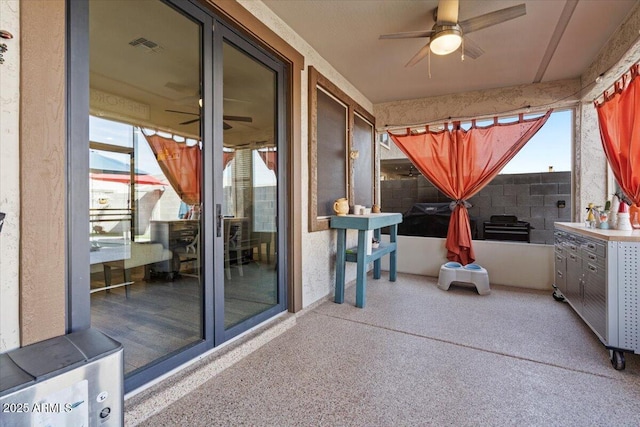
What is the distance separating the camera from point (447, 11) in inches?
89.0

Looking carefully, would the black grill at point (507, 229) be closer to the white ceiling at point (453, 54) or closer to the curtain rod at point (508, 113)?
the curtain rod at point (508, 113)

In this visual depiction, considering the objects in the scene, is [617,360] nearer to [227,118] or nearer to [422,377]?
[422,377]

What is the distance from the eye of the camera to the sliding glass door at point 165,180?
5.35 feet

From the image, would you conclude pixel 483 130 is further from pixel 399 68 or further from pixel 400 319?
pixel 400 319

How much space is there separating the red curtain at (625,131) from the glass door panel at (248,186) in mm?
3409

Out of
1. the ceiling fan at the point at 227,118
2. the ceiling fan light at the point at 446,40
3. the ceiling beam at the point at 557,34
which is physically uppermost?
the ceiling beam at the point at 557,34

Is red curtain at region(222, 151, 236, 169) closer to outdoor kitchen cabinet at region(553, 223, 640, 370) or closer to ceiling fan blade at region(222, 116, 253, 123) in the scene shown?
ceiling fan blade at region(222, 116, 253, 123)

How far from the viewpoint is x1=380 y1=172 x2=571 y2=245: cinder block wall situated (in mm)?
4074

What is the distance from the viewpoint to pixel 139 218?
1.93 m

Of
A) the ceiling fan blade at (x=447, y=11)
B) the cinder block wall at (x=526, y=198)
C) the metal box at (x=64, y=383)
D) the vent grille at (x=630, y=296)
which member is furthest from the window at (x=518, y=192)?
the metal box at (x=64, y=383)

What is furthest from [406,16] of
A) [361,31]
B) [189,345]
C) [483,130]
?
[189,345]

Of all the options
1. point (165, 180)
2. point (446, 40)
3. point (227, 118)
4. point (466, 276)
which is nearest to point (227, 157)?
point (227, 118)

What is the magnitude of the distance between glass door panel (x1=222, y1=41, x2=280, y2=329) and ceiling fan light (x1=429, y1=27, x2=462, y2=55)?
1.42m

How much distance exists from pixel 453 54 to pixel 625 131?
186 centimetres
